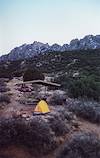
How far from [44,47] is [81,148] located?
125297mm

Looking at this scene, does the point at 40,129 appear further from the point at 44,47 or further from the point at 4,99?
the point at 44,47

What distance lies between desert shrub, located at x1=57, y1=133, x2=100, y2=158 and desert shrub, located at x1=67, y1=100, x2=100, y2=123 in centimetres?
395

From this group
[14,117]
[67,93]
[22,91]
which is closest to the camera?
[14,117]

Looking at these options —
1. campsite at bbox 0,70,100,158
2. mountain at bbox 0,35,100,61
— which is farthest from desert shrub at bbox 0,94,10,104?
mountain at bbox 0,35,100,61

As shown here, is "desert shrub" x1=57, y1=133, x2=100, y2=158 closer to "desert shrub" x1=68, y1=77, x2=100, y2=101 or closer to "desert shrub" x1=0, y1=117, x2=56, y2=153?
"desert shrub" x1=0, y1=117, x2=56, y2=153

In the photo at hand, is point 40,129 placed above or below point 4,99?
below

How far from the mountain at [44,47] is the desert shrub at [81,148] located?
354ft

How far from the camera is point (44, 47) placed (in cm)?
13900

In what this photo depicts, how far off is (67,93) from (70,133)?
313 inches

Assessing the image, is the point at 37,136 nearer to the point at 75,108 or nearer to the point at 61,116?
the point at 61,116

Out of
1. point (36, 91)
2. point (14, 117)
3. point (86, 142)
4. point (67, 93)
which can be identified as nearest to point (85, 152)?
point (86, 142)

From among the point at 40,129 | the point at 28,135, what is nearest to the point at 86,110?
the point at 40,129

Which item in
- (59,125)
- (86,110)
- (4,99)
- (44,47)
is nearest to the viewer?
(59,125)

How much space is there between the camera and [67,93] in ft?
80.8
